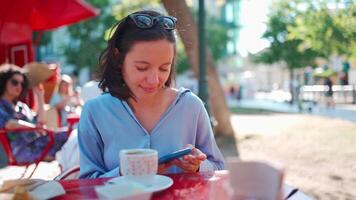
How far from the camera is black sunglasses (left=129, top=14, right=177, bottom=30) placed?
1.66 metres

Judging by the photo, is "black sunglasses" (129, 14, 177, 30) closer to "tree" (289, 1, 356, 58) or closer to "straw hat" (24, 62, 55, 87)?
"straw hat" (24, 62, 55, 87)

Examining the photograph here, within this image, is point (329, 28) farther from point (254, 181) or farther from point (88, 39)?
point (88, 39)

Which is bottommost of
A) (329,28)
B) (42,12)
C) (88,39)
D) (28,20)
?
(329,28)

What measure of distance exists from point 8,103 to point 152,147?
3.44 metres

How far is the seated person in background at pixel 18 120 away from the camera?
A: 4500mm

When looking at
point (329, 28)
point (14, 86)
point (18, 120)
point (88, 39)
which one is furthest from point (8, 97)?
point (88, 39)

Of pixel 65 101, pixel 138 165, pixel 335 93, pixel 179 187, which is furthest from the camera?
pixel 335 93

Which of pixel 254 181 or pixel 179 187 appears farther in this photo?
pixel 179 187

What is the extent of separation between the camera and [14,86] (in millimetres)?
4914

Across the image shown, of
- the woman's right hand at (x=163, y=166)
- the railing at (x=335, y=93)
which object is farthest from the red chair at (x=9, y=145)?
the railing at (x=335, y=93)

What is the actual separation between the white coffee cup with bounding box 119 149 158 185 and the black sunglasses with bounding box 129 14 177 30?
55 cm

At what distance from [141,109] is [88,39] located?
93.2 feet

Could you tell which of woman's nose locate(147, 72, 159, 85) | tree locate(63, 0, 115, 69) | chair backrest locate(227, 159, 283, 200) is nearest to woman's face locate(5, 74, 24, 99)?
woman's nose locate(147, 72, 159, 85)

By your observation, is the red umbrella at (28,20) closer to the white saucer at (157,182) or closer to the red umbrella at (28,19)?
the red umbrella at (28,19)
